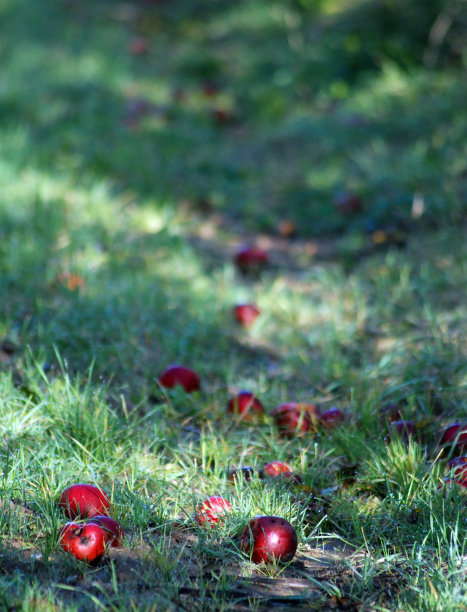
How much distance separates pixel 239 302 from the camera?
343 centimetres

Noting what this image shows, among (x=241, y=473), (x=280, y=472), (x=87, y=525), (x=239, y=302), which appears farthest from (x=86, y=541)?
(x=239, y=302)

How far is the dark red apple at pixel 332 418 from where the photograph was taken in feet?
7.66

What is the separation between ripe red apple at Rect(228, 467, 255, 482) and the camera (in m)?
1.99

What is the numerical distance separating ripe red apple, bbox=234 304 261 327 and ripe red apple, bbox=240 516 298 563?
163 centimetres

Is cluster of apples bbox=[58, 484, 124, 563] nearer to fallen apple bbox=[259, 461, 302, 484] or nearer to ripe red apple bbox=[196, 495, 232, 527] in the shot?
ripe red apple bbox=[196, 495, 232, 527]

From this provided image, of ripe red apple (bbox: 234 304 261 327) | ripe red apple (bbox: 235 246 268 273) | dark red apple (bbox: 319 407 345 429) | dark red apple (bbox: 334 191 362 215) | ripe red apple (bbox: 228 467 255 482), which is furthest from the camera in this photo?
dark red apple (bbox: 334 191 362 215)

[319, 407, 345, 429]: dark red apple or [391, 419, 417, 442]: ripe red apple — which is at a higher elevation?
[391, 419, 417, 442]: ripe red apple

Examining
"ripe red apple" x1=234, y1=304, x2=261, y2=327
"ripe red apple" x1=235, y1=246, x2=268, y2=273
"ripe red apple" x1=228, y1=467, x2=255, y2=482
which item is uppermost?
"ripe red apple" x1=228, y1=467, x2=255, y2=482

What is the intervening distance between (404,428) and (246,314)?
120 centimetres

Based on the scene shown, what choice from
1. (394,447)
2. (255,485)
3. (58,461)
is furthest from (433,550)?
(58,461)

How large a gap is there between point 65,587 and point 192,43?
751 cm

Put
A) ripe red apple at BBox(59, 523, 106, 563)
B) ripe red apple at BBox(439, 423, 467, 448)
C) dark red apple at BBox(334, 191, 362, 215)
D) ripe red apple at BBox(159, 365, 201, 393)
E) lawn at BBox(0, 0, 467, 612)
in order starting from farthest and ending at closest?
dark red apple at BBox(334, 191, 362, 215) < ripe red apple at BBox(159, 365, 201, 393) < ripe red apple at BBox(439, 423, 467, 448) < lawn at BBox(0, 0, 467, 612) < ripe red apple at BBox(59, 523, 106, 563)

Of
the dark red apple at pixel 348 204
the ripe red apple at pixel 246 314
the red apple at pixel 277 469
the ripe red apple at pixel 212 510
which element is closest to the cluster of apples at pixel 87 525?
the ripe red apple at pixel 212 510

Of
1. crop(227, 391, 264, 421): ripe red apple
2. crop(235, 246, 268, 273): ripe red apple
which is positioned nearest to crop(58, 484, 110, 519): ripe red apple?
Answer: crop(227, 391, 264, 421): ripe red apple
